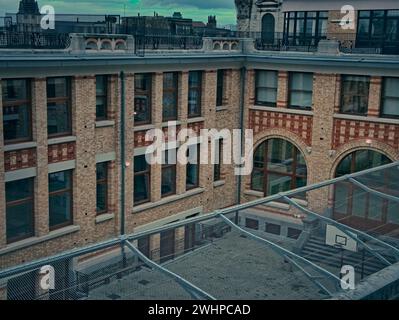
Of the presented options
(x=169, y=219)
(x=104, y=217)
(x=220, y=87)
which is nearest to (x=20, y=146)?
(x=104, y=217)

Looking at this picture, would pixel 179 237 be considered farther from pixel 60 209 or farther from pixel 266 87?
pixel 266 87

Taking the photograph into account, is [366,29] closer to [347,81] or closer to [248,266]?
[347,81]

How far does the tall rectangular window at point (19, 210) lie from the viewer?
64.1ft

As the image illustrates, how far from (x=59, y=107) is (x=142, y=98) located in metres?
3.98

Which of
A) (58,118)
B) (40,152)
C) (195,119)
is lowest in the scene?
(40,152)

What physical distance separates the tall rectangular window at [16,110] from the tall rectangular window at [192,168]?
27.7 feet

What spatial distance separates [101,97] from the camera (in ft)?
73.1

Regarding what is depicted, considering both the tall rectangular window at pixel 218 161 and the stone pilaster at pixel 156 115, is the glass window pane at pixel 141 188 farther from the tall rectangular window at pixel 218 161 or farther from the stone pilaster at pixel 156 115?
the tall rectangular window at pixel 218 161

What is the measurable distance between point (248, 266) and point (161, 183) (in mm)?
12148

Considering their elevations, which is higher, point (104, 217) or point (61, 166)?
point (61, 166)

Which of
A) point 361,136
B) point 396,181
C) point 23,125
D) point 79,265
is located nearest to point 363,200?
point 396,181

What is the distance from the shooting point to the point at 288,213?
27031 millimetres

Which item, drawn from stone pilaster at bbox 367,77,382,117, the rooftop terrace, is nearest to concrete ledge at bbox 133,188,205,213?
the rooftop terrace

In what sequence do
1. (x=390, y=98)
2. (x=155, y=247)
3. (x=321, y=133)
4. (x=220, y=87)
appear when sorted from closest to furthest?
(x=155, y=247), (x=390, y=98), (x=321, y=133), (x=220, y=87)
